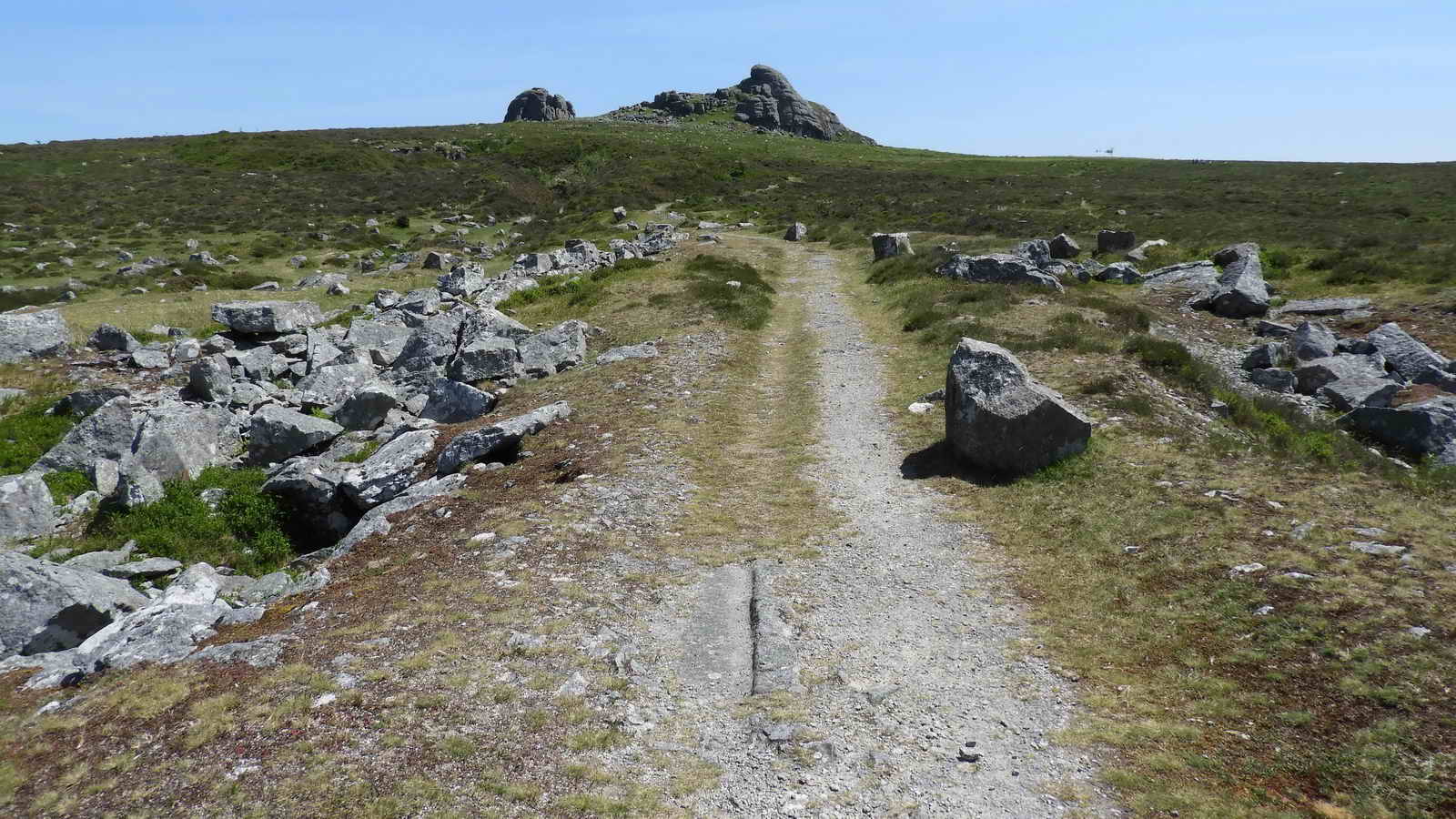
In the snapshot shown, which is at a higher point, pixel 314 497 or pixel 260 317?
pixel 260 317

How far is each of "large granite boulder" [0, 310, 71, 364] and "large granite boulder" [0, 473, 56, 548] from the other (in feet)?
37.4

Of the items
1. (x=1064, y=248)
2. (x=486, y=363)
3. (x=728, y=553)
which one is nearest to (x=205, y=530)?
(x=486, y=363)

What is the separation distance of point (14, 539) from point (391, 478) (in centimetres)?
685

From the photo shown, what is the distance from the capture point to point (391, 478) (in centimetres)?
1544

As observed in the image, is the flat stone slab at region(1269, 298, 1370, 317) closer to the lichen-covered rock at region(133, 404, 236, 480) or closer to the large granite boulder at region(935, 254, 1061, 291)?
the large granite boulder at region(935, 254, 1061, 291)

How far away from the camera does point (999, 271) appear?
1189 inches

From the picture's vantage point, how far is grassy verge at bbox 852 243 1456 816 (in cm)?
688

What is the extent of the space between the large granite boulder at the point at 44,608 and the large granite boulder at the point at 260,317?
16679 millimetres

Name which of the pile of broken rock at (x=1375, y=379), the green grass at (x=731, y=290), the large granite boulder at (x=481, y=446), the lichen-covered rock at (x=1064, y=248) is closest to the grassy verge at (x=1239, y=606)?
the pile of broken rock at (x=1375, y=379)

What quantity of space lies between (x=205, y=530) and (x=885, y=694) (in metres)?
13.1

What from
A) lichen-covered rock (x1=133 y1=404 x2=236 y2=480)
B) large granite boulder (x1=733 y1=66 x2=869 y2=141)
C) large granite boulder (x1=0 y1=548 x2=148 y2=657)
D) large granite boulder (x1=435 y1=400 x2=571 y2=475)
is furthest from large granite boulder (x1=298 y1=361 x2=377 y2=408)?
large granite boulder (x1=733 y1=66 x2=869 y2=141)

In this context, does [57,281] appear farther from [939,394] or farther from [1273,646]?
[1273,646]

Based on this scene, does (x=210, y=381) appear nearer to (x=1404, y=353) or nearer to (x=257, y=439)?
(x=257, y=439)

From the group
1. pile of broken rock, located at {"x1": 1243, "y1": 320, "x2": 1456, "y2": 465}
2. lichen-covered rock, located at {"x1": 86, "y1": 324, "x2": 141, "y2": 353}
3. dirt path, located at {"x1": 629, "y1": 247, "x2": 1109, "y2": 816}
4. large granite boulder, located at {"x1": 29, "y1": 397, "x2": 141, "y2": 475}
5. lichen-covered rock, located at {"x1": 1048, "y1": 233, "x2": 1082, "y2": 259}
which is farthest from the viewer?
lichen-covered rock, located at {"x1": 1048, "y1": 233, "x2": 1082, "y2": 259}
